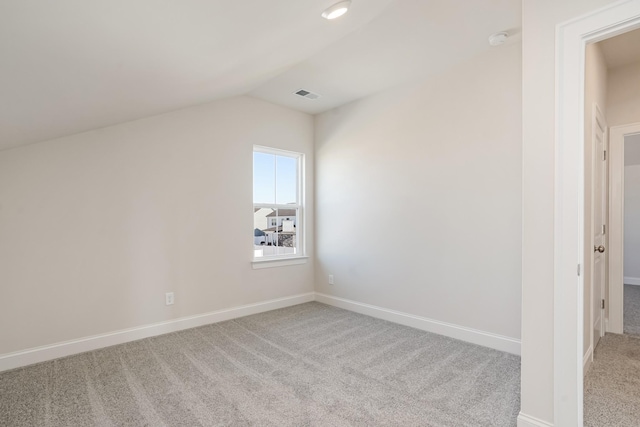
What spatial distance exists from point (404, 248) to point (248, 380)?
2.14 m

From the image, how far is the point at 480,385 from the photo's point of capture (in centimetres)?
231

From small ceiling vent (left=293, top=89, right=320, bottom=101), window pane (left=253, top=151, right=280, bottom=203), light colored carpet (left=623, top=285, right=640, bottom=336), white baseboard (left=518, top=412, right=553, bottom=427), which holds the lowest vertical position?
light colored carpet (left=623, top=285, right=640, bottom=336)

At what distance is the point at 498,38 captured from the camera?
2680 millimetres

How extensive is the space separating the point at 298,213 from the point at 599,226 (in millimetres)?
3391

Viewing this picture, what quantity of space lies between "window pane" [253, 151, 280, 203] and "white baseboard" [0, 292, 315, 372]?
4.53 ft

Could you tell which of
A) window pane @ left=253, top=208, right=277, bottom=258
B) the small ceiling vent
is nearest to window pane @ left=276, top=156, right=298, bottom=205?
window pane @ left=253, top=208, right=277, bottom=258

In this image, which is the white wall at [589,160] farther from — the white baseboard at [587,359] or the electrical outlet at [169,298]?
the electrical outlet at [169,298]

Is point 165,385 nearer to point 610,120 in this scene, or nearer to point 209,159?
point 209,159

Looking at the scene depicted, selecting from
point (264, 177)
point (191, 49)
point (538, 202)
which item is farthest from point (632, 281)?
point (191, 49)

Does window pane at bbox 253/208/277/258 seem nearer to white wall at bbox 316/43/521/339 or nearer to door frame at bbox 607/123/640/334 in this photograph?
white wall at bbox 316/43/521/339

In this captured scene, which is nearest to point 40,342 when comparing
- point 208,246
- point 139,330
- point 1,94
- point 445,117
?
point 139,330

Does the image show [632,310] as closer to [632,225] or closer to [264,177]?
[632,225]

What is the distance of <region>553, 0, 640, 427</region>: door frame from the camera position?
1621mm

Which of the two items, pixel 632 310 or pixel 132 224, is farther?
→ pixel 632 310
